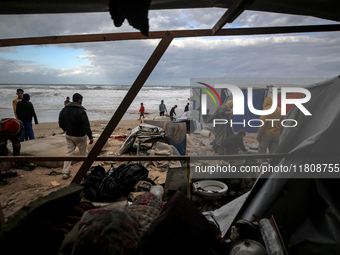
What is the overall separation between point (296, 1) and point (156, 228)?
2.67 meters

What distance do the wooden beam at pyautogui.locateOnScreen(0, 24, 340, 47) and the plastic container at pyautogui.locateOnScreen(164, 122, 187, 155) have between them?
6100 millimetres

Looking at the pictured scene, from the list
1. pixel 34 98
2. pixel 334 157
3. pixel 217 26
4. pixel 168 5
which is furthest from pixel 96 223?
pixel 34 98

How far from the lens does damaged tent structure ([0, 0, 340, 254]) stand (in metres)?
2.27

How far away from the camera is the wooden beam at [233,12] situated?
216 centimetres

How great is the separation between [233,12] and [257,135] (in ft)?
19.1

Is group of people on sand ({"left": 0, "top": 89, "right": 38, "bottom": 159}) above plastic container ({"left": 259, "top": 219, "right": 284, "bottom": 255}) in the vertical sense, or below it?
above

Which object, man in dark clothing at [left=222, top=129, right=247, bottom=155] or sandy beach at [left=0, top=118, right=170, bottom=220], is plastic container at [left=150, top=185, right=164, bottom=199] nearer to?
sandy beach at [left=0, top=118, right=170, bottom=220]

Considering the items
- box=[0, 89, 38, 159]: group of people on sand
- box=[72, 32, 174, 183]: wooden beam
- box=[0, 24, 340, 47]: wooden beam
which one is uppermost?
box=[0, 24, 340, 47]: wooden beam

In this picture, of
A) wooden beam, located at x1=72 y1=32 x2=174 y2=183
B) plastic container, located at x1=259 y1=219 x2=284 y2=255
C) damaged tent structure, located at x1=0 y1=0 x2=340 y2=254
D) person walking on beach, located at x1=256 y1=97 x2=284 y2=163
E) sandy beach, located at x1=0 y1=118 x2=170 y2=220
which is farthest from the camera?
person walking on beach, located at x1=256 y1=97 x2=284 y2=163

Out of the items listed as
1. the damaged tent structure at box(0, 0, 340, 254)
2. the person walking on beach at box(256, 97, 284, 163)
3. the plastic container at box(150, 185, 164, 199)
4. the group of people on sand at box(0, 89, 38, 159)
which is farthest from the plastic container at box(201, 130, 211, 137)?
the damaged tent structure at box(0, 0, 340, 254)

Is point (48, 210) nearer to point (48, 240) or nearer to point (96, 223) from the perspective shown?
point (48, 240)

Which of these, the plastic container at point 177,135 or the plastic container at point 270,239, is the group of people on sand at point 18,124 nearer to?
the plastic container at point 177,135

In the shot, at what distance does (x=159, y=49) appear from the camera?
2770 mm

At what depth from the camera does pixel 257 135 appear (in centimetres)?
743
